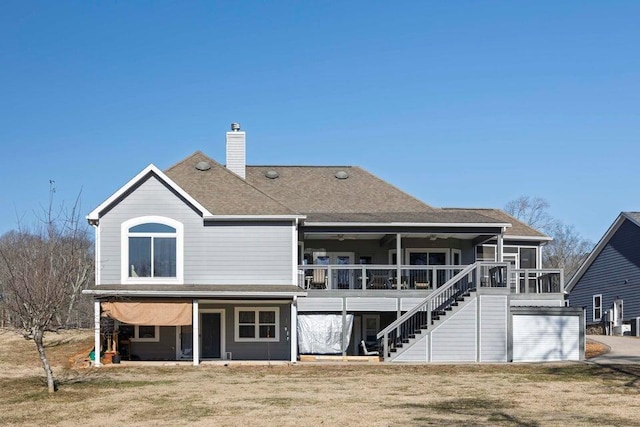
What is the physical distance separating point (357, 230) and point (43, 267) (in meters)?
13.9

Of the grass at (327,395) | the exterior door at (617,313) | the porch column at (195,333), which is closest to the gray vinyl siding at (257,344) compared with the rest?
the porch column at (195,333)

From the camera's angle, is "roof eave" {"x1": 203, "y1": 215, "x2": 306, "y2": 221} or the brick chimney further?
the brick chimney

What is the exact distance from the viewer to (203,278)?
30.3 m

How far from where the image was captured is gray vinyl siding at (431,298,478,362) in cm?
2975

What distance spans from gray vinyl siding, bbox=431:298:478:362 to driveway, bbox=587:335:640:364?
402 centimetres

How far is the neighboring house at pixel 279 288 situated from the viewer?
29781 mm

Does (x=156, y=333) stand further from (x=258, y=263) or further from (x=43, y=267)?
(x=43, y=267)

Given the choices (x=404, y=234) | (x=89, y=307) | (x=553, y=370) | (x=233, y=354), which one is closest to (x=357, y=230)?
(x=404, y=234)

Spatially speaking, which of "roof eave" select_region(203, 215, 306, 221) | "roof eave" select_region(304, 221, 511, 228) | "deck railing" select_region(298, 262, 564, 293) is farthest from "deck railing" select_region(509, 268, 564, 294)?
"roof eave" select_region(203, 215, 306, 221)

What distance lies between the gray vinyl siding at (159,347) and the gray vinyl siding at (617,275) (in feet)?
80.4

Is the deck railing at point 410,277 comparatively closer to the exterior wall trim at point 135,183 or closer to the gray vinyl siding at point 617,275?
the exterior wall trim at point 135,183

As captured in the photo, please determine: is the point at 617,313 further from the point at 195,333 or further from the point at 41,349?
the point at 41,349

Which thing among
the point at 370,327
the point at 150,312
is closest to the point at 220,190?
the point at 150,312

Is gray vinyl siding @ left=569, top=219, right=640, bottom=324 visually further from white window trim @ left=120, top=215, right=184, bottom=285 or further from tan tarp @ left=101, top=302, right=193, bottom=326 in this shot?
tan tarp @ left=101, top=302, right=193, bottom=326
